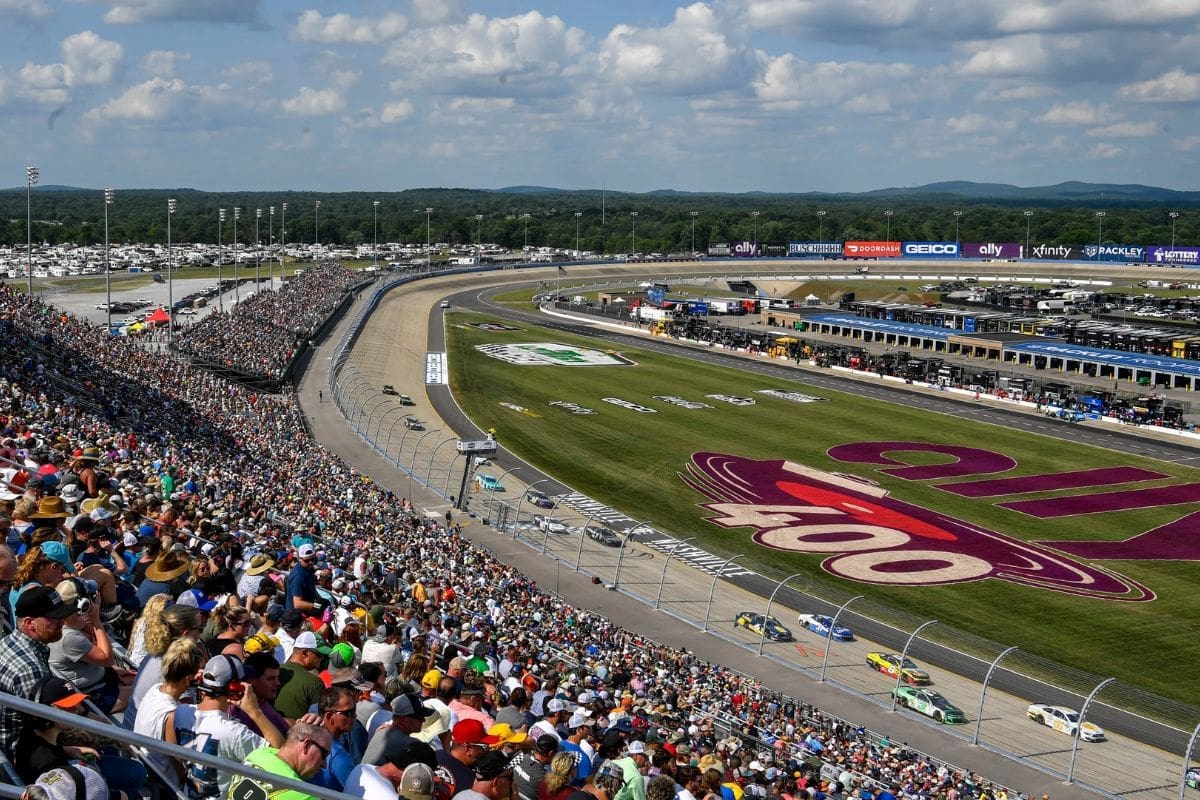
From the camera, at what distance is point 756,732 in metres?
23.1

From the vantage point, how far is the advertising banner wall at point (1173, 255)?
172250 mm

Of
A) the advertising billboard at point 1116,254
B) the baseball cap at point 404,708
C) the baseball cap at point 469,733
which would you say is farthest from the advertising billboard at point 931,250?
the baseball cap at point 404,708

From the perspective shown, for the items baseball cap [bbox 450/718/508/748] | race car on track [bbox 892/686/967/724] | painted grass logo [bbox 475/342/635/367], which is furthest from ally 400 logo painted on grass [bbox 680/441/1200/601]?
baseball cap [bbox 450/718/508/748]

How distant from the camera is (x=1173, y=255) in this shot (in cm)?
17350

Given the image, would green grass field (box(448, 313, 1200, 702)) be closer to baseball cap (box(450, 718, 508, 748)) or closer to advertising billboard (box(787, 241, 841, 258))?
baseball cap (box(450, 718, 508, 748))

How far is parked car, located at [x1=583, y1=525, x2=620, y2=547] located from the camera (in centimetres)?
4359

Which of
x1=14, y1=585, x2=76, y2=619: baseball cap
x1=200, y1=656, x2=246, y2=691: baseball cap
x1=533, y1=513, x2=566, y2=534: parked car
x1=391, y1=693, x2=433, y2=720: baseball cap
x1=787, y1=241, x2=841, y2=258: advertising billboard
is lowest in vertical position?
x1=533, y1=513, x2=566, y2=534: parked car

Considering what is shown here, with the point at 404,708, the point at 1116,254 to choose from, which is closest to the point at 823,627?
the point at 404,708

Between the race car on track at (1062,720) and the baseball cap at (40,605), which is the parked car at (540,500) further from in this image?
the baseball cap at (40,605)

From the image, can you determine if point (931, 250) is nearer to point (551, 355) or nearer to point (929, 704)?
point (551, 355)

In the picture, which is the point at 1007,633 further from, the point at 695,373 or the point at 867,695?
the point at 695,373

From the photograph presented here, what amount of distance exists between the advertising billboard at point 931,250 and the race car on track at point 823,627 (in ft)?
537

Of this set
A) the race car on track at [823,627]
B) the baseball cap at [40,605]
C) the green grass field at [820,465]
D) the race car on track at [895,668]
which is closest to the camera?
the baseball cap at [40,605]

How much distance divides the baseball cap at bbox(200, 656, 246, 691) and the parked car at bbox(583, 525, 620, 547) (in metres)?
34.5
